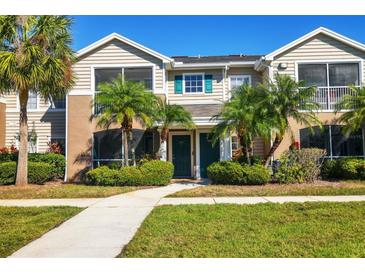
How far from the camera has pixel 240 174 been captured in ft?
44.3

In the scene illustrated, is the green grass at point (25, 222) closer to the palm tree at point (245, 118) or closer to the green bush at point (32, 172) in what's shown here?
the green bush at point (32, 172)

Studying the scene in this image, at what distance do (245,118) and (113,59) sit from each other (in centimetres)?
776

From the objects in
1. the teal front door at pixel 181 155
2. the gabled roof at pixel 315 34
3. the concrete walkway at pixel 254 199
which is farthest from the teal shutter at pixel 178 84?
the concrete walkway at pixel 254 199

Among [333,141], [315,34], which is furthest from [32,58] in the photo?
[333,141]

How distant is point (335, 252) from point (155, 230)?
3.14 metres

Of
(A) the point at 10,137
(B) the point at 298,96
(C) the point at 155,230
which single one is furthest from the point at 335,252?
(A) the point at 10,137

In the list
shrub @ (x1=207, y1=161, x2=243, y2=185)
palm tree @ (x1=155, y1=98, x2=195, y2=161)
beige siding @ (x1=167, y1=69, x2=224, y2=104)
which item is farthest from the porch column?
shrub @ (x1=207, y1=161, x2=243, y2=185)

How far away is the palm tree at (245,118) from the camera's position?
43.4 ft

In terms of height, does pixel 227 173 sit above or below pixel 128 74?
below

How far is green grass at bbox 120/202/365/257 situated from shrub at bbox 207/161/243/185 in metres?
4.39

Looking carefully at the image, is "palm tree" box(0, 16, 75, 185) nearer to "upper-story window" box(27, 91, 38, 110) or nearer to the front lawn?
"upper-story window" box(27, 91, 38, 110)

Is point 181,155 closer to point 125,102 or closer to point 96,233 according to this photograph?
point 125,102

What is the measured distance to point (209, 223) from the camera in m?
7.20

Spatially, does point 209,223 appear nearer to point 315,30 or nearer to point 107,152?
point 107,152
